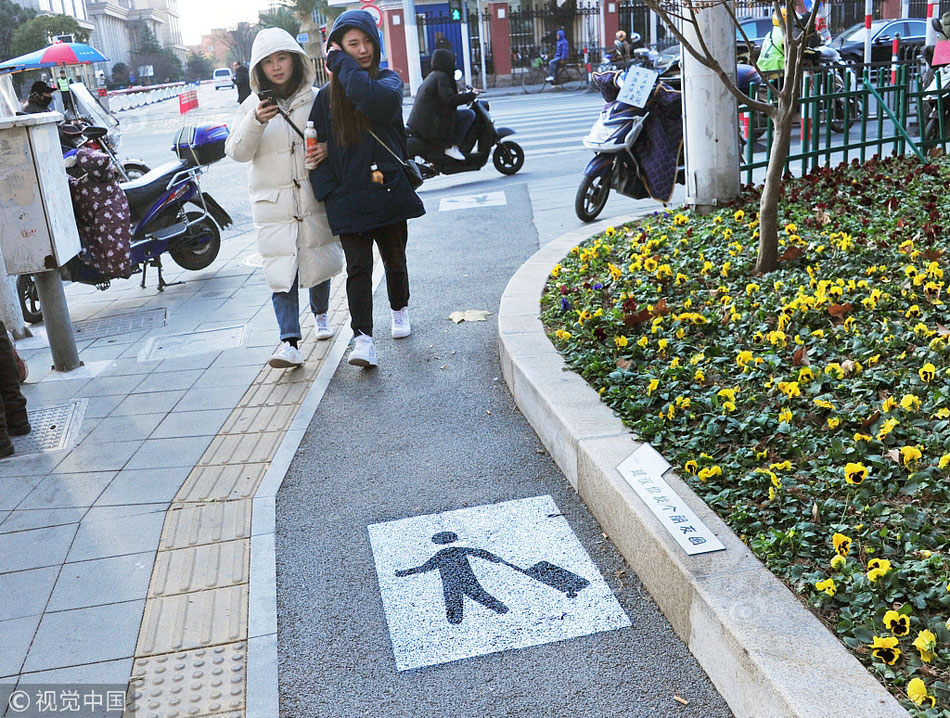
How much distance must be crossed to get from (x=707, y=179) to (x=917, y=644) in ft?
17.4

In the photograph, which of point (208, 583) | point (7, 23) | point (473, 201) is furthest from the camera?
point (7, 23)

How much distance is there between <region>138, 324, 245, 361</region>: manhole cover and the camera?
614 centimetres

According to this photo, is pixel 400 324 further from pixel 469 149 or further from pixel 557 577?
pixel 469 149

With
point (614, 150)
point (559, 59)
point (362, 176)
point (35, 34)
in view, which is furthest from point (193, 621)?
point (35, 34)

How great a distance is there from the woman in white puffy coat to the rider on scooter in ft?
20.2

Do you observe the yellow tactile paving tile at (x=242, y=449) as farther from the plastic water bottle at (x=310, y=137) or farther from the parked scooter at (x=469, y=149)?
the parked scooter at (x=469, y=149)

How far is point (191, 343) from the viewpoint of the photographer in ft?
20.8

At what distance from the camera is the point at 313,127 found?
16.6 feet

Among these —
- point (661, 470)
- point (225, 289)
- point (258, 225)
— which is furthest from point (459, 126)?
point (661, 470)

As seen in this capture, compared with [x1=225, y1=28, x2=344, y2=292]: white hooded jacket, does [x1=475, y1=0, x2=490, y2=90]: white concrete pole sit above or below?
above

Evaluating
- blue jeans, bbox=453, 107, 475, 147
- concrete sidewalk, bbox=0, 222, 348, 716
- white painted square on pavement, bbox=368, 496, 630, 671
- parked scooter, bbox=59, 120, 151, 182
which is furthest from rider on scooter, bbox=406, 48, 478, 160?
white painted square on pavement, bbox=368, 496, 630, 671

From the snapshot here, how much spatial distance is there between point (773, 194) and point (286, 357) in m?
2.80

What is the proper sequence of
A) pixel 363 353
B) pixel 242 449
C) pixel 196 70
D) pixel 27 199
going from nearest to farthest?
1. pixel 242 449
2. pixel 363 353
3. pixel 27 199
4. pixel 196 70

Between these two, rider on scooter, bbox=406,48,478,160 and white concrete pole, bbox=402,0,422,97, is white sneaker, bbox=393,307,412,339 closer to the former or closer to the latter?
rider on scooter, bbox=406,48,478,160
